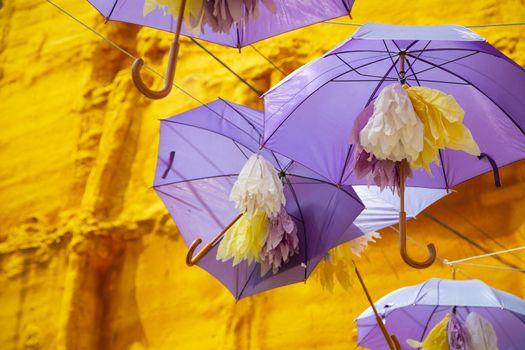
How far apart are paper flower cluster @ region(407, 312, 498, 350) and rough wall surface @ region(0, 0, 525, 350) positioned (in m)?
1.81

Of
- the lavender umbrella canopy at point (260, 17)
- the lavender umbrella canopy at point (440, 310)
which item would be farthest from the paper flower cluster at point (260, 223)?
the lavender umbrella canopy at point (440, 310)

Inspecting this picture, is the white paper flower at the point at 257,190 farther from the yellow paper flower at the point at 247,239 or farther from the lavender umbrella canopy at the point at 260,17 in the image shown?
the lavender umbrella canopy at the point at 260,17

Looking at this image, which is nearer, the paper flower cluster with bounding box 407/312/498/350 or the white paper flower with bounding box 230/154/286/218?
the white paper flower with bounding box 230/154/286/218

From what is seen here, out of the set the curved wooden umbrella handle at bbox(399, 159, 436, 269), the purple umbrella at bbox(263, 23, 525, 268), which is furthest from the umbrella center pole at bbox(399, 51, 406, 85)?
the curved wooden umbrella handle at bbox(399, 159, 436, 269)

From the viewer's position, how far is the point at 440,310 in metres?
4.59

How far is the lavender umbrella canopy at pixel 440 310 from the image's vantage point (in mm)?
3852

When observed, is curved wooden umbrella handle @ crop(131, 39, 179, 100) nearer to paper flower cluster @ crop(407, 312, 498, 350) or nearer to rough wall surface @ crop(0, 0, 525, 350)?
paper flower cluster @ crop(407, 312, 498, 350)

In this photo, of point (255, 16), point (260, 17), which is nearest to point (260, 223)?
point (260, 17)

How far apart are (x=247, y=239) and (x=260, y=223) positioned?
0.26 feet

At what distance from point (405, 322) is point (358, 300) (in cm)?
127

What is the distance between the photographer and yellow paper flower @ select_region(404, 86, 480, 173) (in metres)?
2.77

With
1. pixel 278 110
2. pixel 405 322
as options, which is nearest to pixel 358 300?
pixel 405 322

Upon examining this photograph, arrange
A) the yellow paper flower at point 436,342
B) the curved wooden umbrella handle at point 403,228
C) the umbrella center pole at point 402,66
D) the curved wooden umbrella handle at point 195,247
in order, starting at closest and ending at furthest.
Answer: the curved wooden umbrella handle at point 403,228 → the umbrella center pole at point 402,66 → the curved wooden umbrella handle at point 195,247 → the yellow paper flower at point 436,342

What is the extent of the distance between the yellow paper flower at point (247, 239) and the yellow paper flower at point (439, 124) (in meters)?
0.81
